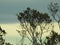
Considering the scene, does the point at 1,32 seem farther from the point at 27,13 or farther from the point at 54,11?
the point at 54,11

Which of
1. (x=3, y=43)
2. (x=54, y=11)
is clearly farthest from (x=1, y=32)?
(x=54, y=11)

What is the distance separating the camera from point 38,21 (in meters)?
56.8

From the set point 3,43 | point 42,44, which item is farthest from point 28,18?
point 3,43

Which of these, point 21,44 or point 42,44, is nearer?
point 42,44

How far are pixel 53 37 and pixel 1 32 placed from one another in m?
9.31

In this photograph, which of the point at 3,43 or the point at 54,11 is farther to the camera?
the point at 3,43

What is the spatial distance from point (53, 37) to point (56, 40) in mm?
673

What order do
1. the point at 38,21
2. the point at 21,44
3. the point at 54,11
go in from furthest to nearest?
the point at 21,44
the point at 38,21
the point at 54,11

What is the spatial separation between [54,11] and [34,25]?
24.2 feet

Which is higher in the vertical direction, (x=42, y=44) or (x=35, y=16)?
(x=35, y=16)

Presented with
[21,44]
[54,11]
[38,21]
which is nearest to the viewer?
[54,11]

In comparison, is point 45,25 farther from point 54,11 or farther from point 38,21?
point 54,11

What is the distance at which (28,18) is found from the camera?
187 feet

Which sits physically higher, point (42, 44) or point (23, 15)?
point (23, 15)
